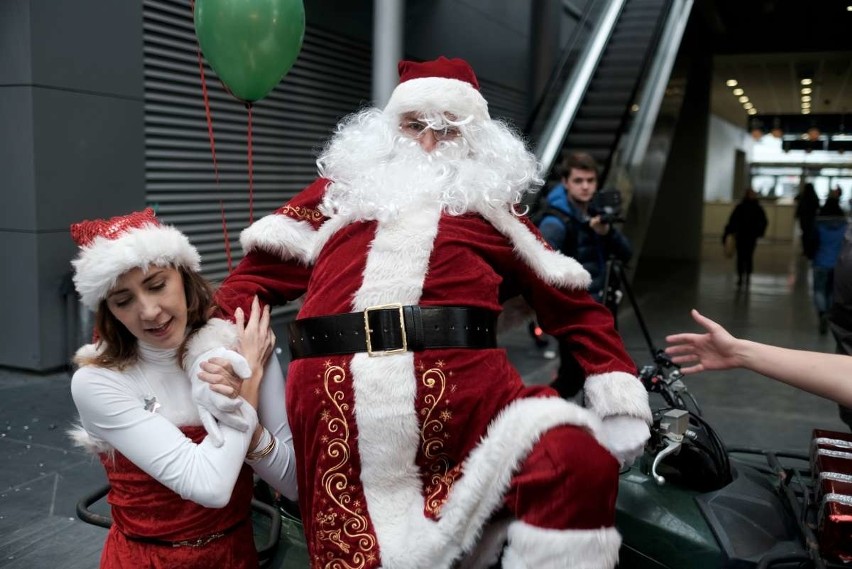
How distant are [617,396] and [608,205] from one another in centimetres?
324

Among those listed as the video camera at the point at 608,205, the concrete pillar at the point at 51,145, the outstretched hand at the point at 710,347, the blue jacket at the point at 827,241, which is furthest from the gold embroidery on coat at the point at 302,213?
the blue jacket at the point at 827,241

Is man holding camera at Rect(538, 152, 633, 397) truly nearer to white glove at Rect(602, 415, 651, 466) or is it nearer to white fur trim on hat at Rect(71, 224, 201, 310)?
white glove at Rect(602, 415, 651, 466)

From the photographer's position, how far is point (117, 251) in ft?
5.74

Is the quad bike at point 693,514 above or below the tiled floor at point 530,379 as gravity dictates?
above

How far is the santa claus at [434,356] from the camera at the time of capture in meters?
1.66

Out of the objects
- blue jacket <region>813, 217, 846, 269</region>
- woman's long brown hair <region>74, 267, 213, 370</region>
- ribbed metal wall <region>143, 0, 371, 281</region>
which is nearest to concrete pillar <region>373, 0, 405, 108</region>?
ribbed metal wall <region>143, 0, 371, 281</region>

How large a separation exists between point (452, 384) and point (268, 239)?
72 centimetres

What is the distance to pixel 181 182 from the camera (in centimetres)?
695

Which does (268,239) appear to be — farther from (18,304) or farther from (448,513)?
(18,304)

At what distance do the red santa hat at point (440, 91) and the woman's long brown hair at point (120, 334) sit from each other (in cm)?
76

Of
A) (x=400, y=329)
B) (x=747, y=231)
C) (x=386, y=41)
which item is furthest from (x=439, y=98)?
(x=747, y=231)

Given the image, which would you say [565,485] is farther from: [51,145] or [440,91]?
[51,145]

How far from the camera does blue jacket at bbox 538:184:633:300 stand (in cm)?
491

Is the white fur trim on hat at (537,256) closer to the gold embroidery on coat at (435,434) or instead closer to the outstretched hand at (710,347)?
the outstretched hand at (710,347)
